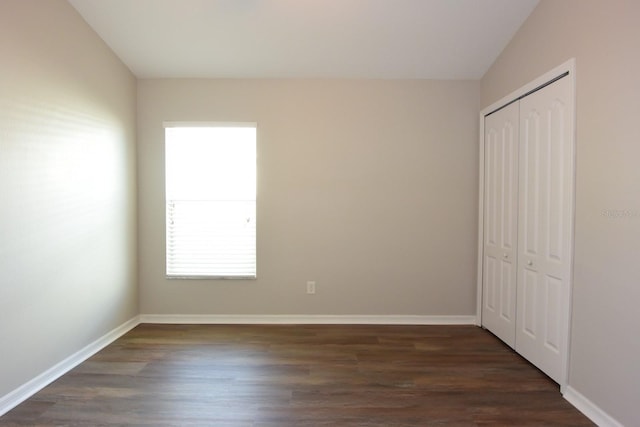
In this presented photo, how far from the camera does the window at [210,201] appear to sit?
3.69 m

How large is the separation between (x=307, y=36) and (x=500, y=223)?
2518 mm

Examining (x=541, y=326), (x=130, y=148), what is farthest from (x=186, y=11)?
(x=541, y=326)

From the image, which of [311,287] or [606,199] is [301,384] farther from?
[606,199]

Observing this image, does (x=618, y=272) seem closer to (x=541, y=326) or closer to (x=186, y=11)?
(x=541, y=326)

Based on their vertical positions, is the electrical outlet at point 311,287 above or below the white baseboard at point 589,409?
above

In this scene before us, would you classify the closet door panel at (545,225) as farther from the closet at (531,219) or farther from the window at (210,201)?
the window at (210,201)

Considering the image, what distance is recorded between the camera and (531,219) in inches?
110

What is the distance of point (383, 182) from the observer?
12.1ft

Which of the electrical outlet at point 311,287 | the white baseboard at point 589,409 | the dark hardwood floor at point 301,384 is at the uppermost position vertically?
the electrical outlet at point 311,287

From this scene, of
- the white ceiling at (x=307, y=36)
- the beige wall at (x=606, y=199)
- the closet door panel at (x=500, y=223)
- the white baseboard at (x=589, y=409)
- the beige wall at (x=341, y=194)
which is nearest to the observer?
the beige wall at (x=606, y=199)

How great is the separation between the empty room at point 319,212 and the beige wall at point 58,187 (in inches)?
0.7

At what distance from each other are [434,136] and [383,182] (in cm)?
74

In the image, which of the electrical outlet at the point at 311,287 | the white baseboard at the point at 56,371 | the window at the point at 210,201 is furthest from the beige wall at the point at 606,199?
the white baseboard at the point at 56,371

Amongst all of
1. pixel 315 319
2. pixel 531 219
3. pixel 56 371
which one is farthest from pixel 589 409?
pixel 56 371
